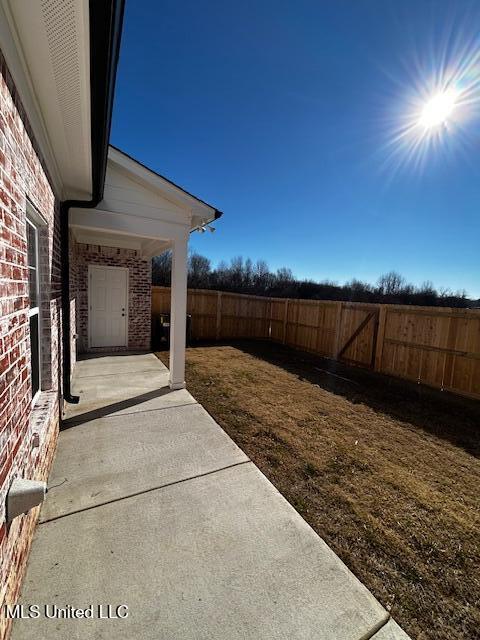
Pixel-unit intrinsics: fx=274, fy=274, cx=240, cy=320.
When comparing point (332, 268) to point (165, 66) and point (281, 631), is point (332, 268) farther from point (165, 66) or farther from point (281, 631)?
point (281, 631)

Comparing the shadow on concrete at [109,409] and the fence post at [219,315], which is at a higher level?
the fence post at [219,315]

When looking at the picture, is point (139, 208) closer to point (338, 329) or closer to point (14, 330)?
point (14, 330)

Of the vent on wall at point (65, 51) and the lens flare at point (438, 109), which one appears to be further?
the lens flare at point (438, 109)

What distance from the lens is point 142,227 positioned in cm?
449

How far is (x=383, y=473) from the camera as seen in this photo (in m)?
3.00

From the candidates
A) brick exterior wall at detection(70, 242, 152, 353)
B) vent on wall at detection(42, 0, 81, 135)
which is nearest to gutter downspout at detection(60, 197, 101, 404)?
vent on wall at detection(42, 0, 81, 135)

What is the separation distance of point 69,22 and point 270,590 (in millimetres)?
3254

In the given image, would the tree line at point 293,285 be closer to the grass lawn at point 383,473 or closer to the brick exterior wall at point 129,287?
the brick exterior wall at point 129,287

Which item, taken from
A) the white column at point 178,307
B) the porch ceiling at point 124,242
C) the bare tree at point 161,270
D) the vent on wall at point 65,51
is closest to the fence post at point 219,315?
the porch ceiling at point 124,242

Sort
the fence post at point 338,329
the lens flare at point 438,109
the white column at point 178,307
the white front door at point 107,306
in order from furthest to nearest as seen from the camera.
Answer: the fence post at point 338,329 < the white front door at point 107,306 < the white column at point 178,307 < the lens flare at point 438,109

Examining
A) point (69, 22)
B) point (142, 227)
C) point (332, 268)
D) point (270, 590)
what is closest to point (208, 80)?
point (142, 227)

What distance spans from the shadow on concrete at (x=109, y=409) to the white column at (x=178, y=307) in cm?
35

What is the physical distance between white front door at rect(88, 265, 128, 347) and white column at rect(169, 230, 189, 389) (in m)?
3.72

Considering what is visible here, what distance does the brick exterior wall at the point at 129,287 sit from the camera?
24.0 feet
